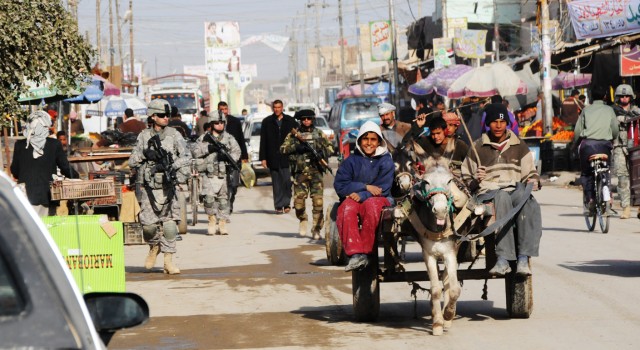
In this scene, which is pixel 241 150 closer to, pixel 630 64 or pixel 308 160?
pixel 308 160

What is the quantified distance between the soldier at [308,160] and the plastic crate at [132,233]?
7.75ft

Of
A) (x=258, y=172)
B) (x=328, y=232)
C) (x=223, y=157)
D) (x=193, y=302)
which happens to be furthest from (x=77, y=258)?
(x=258, y=172)

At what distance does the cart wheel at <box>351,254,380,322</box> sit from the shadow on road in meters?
3.67

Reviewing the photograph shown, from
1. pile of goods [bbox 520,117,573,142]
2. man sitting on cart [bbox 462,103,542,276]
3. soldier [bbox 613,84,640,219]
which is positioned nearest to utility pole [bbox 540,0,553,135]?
pile of goods [bbox 520,117,573,142]

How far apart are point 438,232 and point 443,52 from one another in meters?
39.8

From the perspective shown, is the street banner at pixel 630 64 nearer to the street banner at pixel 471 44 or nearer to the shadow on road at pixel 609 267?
the shadow on road at pixel 609 267

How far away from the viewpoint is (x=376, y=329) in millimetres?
10133

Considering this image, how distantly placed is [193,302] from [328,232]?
8.00 feet

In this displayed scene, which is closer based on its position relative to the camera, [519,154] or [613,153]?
[519,154]

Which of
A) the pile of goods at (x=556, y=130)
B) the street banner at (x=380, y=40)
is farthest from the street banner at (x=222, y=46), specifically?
the pile of goods at (x=556, y=130)

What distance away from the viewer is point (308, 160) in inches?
716

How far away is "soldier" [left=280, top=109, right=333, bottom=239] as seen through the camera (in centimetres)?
1800

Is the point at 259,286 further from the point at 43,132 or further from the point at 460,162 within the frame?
the point at 43,132

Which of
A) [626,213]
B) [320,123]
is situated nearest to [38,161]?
[626,213]
